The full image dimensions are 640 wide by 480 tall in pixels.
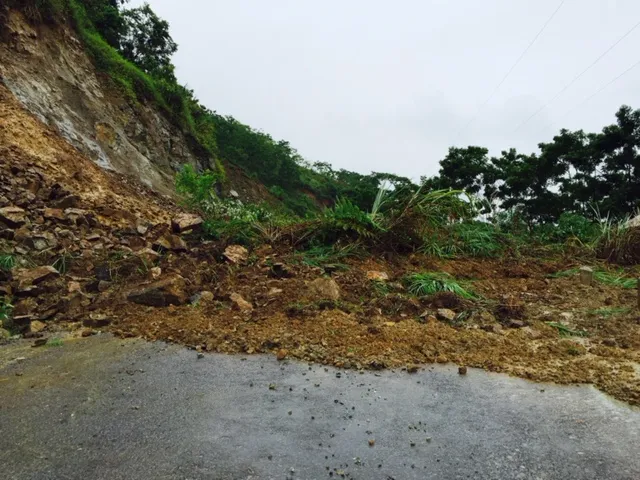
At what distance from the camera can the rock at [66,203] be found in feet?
19.0

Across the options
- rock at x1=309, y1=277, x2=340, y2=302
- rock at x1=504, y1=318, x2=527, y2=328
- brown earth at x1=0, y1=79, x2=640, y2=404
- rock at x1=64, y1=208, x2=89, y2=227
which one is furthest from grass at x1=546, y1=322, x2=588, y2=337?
rock at x1=64, y1=208, x2=89, y2=227

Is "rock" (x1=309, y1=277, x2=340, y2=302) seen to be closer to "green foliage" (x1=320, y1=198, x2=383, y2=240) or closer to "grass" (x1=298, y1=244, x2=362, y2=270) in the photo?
"grass" (x1=298, y1=244, x2=362, y2=270)

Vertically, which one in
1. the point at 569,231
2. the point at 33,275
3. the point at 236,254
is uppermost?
the point at 569,231

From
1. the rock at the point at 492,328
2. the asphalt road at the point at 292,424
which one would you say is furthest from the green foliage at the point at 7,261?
the rock at the point at 492,328

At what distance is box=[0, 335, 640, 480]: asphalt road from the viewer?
5.79 ft

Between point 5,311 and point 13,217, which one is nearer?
point 5,311

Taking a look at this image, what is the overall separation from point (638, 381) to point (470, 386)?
2.97 ft

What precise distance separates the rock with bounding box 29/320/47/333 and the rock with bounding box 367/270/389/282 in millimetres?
3000

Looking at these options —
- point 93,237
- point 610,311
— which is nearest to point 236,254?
point 93,237

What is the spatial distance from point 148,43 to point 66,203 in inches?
508

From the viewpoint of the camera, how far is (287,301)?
3.88 meters

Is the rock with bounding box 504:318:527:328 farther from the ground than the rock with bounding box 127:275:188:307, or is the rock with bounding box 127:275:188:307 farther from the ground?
the rock with bounding box 504:318:527:328

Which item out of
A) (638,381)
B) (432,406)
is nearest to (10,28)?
(432,406)

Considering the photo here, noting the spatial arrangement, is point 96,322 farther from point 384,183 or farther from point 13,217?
point 384,183
